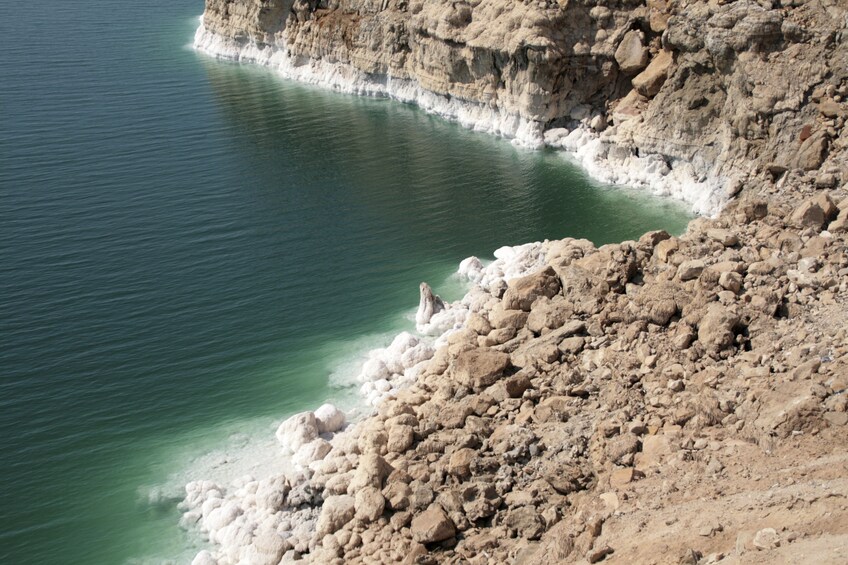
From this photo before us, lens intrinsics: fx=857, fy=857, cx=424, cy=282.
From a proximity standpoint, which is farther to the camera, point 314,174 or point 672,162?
point 314,174

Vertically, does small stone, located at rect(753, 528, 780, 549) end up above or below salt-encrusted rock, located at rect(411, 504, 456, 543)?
above

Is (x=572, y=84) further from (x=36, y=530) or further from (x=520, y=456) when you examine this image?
(x=36, y=530)

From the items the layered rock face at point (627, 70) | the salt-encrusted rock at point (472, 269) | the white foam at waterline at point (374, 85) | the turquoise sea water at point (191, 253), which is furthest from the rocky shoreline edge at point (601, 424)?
the white foam at waterline at point (374, 85)

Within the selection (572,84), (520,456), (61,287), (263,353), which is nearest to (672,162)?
(572,84)

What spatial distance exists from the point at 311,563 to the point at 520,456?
6.39 meters

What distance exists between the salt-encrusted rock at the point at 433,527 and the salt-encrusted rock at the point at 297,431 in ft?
23.3

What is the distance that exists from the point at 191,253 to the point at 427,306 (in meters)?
14.7

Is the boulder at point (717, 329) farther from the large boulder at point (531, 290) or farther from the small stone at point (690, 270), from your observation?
the large boulder at point (531, 290)

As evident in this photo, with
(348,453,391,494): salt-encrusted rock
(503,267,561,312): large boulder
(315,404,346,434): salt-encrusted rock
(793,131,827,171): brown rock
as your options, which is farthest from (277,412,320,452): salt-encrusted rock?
(793,131,827,171): brown rock

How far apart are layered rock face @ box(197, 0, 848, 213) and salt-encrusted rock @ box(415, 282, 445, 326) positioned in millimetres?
17493

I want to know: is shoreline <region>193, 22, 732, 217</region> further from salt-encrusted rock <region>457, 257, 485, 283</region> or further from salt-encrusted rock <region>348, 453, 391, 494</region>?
salt-encrusted rock <region>348, 453, 391, 494</region>

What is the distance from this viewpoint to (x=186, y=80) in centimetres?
7906

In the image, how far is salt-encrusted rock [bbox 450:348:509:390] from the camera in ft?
91.2

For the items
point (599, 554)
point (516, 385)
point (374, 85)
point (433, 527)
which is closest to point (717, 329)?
point (516, 385)
